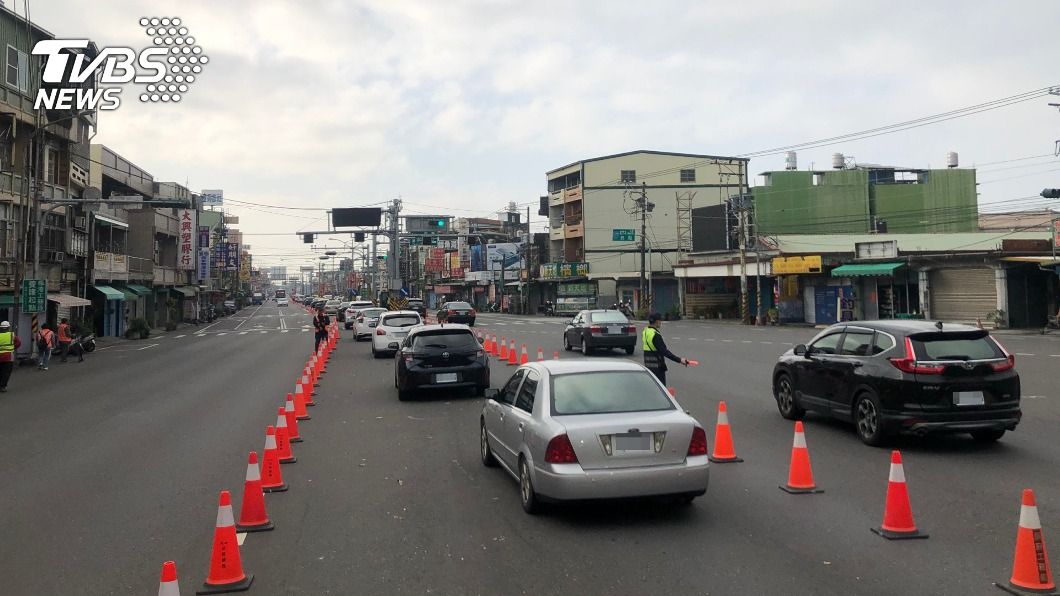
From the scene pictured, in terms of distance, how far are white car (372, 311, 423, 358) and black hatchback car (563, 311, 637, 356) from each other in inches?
206

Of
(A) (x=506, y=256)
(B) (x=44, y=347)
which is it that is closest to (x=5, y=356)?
(B) (x=44, y=347)

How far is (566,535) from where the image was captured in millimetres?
6383

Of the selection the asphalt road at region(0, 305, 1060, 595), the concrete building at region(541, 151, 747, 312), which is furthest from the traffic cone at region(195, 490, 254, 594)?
the concrete building at region(541, 151, 747, 312)

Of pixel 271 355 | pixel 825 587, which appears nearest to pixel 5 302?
pixel 271 355

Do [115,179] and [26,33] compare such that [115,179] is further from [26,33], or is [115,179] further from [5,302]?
[5,302]

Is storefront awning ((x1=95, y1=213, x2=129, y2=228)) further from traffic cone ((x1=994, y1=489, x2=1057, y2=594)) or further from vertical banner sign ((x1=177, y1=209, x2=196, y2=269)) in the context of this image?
traffic cone ((x1=994, y1=489, x2=1057, y2=594))

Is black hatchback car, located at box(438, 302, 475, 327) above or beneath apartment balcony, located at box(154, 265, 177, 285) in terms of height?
beneath

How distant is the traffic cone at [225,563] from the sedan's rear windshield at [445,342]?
9.77m

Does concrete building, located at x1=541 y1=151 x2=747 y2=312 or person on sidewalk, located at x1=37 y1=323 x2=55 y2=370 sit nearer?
person on sidewalk, located at x1=37 y1=323 x2=55 y2=370

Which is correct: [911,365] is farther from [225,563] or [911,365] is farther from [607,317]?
[607,317]

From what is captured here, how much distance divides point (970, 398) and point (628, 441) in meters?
5.00

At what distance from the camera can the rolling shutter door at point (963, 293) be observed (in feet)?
117

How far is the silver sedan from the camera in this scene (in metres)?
6.48

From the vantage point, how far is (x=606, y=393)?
724 centimetres
